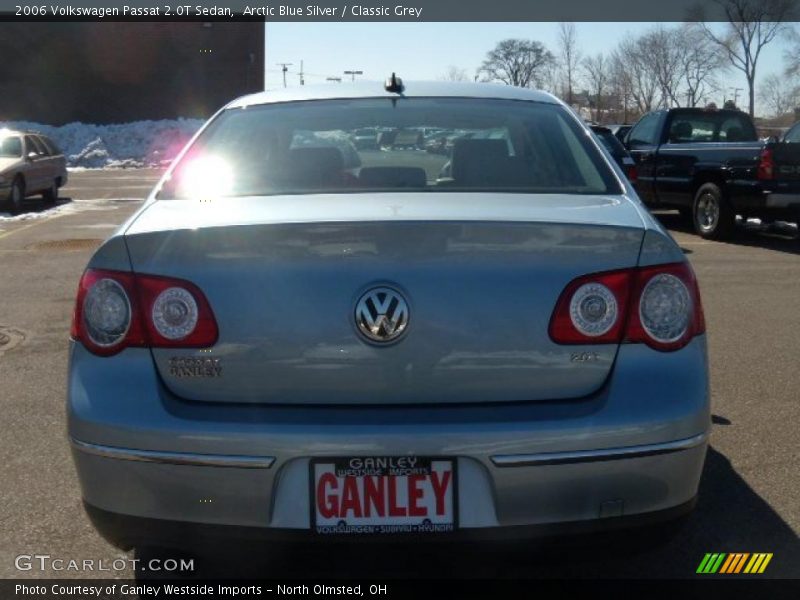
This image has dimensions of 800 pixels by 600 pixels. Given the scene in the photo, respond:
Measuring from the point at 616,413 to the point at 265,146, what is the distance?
1782mm

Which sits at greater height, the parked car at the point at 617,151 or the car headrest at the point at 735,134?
the car headrest at the point at 735,134

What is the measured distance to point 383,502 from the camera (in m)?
2.63

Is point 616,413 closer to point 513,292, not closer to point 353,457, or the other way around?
point 513,292

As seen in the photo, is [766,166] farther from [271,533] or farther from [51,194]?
[51,194]

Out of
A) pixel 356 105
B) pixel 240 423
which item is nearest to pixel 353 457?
pixel 240 423

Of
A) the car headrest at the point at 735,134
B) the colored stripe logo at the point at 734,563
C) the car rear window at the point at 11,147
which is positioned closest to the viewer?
the colored stripe logo at the point at 734,563

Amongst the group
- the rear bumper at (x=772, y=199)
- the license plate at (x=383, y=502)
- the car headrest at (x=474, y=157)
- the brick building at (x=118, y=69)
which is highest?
the brick building at (x=118, y=69)

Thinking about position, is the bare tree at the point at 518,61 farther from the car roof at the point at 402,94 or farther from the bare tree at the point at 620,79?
the car roof at the point at 402,94

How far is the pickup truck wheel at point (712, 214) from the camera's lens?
41.3 feet

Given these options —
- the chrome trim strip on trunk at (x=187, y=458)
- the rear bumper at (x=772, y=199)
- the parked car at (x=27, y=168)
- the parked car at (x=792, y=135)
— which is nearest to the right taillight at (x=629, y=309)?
the chrome trim strip on trunk at (x=187, y=458)

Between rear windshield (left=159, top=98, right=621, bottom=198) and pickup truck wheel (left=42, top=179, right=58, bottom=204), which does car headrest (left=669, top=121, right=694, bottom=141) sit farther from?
pickup truck wheel (left=42, top=179, right=58, bottom=204)

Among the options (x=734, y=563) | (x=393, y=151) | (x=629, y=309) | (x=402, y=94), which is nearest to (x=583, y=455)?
(x=629, y=309)

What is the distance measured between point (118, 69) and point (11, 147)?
27469mm

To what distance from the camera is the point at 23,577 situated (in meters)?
3.36
